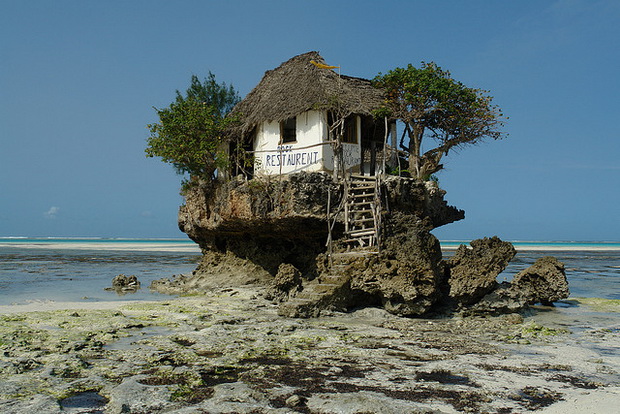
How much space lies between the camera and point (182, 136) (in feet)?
55.8

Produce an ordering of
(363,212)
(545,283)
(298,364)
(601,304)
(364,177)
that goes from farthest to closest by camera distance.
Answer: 1. (601,304)
2. (545,283)
3. (364,177)
4. (363,212)
5. (298,364)

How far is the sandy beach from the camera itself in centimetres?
585

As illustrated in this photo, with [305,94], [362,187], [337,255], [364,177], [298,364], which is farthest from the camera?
[305,94]

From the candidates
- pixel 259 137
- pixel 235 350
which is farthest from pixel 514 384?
pixel 259 137

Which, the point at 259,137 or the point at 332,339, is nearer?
the point at 332,339

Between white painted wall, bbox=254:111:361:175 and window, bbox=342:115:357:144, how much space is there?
0.57 ft

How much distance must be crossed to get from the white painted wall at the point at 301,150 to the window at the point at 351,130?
0.57 ft

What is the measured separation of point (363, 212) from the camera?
45.8 ft

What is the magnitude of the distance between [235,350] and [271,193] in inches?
283

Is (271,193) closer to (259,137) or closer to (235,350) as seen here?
(259,137)

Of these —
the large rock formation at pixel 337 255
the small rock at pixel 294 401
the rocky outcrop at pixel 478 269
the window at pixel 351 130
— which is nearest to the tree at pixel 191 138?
the large rock formation at pixel 337 255

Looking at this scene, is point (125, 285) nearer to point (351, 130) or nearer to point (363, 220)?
point (351, 130)

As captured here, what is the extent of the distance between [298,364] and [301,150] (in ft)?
31.9

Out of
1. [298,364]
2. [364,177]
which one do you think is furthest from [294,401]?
[364,177]
